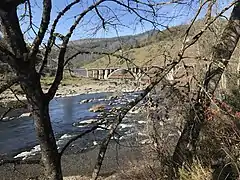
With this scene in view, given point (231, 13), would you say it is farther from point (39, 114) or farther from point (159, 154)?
point (39, 114)

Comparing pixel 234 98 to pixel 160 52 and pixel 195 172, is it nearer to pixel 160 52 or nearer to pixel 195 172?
pixel 160 52

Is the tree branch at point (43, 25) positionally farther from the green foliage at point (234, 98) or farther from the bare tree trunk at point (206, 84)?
the green foliage at point (234, 98)

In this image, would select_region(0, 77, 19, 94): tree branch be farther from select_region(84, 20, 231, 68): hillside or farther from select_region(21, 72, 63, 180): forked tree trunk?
select_region(84, 20, 231, 68): hillside

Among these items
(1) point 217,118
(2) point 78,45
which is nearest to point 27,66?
(2) point 78,45

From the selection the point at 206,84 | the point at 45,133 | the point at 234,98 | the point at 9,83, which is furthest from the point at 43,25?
the point at 234,98

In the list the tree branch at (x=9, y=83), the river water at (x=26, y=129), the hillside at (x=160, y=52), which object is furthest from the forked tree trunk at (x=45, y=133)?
the river water at (x=26, y=129)

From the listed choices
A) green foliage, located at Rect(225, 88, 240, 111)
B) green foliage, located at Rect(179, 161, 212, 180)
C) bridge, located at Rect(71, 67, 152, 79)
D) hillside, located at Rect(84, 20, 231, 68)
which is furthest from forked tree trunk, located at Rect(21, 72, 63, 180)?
green foliage, located at Rect(225, 88, 240, 111)

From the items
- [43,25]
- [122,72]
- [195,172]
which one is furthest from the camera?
[195,172]

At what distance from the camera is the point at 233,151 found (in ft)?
12.5

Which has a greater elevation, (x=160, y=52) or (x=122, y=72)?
(x=160, y=52)

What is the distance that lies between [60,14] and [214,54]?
2.60m

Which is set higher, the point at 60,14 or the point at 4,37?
the point at 60,14

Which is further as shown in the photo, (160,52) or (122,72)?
(160,52)

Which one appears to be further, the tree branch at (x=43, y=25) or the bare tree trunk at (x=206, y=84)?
the bare tree trunk at (x=206, y=84)
